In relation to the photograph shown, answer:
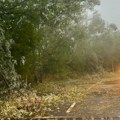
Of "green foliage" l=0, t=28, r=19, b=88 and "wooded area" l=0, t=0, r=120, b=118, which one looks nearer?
"green foliage" l=0, t=28, r=19, b=88

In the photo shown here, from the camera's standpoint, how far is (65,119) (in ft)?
37.8

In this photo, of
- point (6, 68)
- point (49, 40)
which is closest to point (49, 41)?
point (49, 40)

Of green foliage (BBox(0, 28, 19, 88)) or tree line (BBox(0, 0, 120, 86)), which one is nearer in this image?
green foliage (BBox(0, 28, 19, 88))

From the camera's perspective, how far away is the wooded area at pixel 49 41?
16859 millimetres

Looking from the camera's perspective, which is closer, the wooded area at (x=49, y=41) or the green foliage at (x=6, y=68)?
the green foliage at (x=6, y=68)

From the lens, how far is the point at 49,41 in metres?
32.6

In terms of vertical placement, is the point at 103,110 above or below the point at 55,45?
below

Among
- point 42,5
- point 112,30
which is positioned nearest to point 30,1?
point 42,5

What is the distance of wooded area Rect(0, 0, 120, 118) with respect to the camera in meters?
16.9

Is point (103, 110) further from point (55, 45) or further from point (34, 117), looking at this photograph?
point (55, 45)

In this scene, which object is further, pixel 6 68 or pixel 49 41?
pixel 49 41

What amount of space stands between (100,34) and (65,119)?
56.1m

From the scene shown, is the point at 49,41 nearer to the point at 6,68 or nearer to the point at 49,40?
the point at 49,40

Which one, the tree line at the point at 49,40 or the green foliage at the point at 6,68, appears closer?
the green foliage at the point at 6,68
